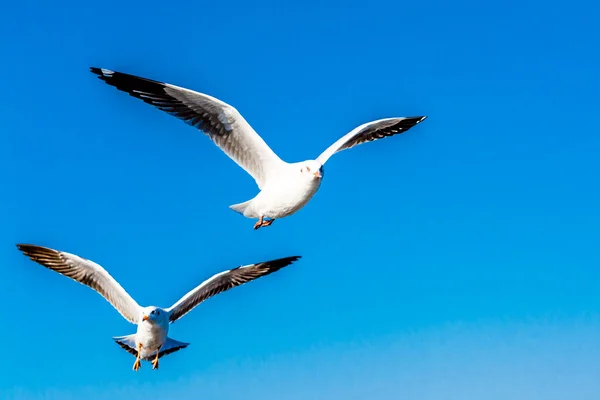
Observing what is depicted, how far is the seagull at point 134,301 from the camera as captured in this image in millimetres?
15164

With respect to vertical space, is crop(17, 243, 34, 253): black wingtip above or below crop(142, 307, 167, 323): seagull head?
above

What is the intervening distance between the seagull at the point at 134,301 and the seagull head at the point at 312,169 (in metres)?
3.86

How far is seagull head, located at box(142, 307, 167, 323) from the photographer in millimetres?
14828

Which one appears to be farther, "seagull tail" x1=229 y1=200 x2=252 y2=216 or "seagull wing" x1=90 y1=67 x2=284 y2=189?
"seagull tail" x1=229 y1=200 x2=252 y2=216

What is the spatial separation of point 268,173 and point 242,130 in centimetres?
75

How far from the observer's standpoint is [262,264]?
53.0 ft

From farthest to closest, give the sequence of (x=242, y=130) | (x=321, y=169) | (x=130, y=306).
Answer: (x=130, y=306)
(x=242, y=130)
(x=321, y=169)

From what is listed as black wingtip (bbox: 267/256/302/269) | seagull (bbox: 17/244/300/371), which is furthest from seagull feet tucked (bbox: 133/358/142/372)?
black wingtip (bbox: 267/256/302/269)

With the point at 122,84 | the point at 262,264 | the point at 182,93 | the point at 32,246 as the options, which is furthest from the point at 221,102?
the point at 32,246

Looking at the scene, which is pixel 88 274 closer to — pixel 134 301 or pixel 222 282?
pixel 134 301

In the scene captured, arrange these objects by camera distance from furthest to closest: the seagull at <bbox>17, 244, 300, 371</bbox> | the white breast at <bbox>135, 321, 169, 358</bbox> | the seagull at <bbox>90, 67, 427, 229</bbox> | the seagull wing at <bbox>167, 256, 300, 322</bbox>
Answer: the seagull wing at <bbox>167, 256, 300, 322</bbox>, the seagull at <bbox>17, 244, 300, 371</bbox>, the white breast at <bbox>135, 321, 169, 358</bbox>, the seagull at <bbox>90, 67, 427, 229</bbox>

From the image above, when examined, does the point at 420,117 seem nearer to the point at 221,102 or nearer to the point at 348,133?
the point at 348,133

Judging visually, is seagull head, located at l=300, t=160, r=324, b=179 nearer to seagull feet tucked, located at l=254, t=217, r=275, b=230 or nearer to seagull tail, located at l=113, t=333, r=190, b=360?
seagull feet tucked, located at l=254, t=217, r=275, b=230

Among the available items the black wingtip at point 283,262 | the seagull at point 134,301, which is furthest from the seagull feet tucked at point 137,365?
the black wingtip at point 283,262
